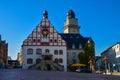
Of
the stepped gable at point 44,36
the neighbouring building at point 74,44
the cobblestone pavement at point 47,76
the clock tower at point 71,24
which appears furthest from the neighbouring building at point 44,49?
the cobblestone pavement at point 47,76

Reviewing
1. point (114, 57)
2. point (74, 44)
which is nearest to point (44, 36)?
point (74, 44)

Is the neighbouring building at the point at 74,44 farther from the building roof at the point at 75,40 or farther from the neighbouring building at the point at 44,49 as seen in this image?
the neighbouring building at the point at 44,49

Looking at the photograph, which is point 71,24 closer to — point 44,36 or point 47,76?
point 44,36

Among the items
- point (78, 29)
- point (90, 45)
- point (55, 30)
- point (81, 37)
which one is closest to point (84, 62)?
point (90, 45)

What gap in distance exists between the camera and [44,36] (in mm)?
92375

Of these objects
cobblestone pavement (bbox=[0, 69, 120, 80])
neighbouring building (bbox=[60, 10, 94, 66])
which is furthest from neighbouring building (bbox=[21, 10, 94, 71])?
cobblestone pavement (bbox=[0, 69, 120, 80])

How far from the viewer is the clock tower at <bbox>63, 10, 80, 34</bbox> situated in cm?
13062

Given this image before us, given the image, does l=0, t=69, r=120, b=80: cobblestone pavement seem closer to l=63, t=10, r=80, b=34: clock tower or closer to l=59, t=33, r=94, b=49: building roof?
l=59, t=33, r=94, b=49: building roof

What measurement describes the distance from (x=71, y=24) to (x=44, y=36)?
40847 mm

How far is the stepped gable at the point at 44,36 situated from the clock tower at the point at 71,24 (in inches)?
1425

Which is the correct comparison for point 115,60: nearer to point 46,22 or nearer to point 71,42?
point 71,42

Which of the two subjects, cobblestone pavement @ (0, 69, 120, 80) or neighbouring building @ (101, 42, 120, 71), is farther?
neighbouring building @ (101, 42, 120, 71)

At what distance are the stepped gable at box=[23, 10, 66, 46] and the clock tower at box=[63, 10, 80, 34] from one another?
3619 centimetres

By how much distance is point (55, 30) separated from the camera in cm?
9381
